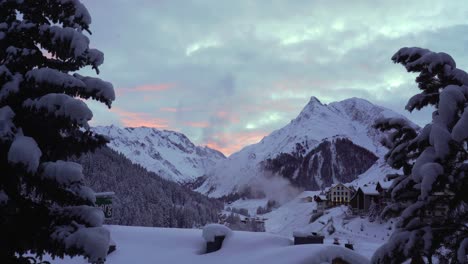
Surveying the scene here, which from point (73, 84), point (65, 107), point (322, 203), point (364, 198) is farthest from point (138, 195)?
point (65, 107)

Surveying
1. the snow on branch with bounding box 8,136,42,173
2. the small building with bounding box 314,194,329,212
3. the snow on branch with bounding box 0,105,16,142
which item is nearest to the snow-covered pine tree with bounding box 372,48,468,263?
the snow on branch with bounding box 8,136,42,173

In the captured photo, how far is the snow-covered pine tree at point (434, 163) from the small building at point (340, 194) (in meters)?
83.3

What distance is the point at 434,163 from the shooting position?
7.96 m

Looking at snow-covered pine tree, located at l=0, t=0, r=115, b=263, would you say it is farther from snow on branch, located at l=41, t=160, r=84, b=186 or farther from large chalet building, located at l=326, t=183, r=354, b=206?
large chalet building, located at l=326, t=183, r=354, b=206

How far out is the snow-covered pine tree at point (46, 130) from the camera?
8.95 m

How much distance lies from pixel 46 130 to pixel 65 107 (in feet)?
4.43

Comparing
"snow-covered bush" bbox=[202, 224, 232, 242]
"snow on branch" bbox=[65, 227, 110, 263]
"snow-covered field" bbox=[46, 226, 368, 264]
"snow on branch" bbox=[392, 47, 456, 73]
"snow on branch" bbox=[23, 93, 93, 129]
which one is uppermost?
"snow on branch" bbox=[392, 47, 456, 73]

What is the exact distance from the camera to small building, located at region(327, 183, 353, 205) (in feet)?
303

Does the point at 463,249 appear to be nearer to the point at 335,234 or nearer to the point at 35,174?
the point at 35,174

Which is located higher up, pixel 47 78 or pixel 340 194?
pixel 340 194

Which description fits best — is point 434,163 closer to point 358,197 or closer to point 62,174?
point 62,174

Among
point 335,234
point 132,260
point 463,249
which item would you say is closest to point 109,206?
point 132,260

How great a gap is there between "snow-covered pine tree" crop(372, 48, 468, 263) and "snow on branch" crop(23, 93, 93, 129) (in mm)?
6204

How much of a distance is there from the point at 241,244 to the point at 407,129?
9859mm
